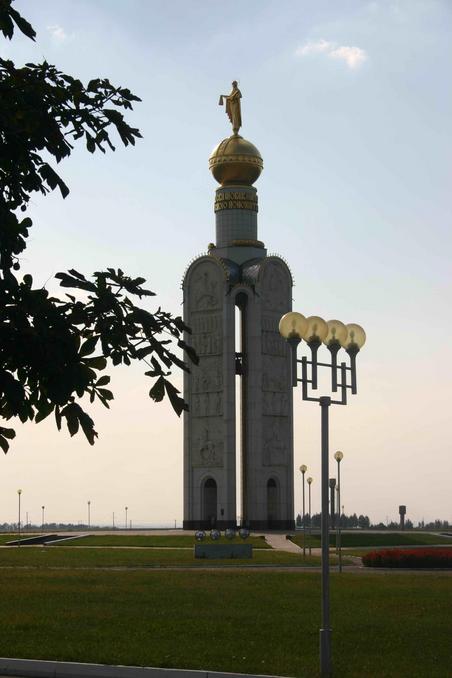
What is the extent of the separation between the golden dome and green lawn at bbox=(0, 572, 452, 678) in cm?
6021

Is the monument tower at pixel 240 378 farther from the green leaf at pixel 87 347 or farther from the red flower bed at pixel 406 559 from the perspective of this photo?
the green leaf at pixel 87 347

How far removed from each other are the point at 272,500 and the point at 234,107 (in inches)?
1195

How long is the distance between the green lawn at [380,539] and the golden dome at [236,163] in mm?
28605

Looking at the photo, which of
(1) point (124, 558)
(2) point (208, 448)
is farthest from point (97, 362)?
(2) point (208, 448)

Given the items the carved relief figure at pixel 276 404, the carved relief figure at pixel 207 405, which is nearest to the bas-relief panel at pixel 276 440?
the carved relief figure at pixel 276 404

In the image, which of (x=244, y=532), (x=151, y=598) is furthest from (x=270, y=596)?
(x=244, y=532)

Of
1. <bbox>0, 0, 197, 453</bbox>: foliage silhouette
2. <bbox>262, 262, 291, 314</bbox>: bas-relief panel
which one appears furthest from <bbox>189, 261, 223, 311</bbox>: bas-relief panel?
<bbox>0, 0, 197, 453</bbox>: foliage silhouette

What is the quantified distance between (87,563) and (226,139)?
5384 cm

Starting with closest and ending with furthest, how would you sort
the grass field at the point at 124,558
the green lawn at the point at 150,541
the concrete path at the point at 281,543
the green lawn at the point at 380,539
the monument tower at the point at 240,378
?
1. the grass field at the point at 124,558
2. the concrete path at the point at 281,543
3. the green lawn at the point at 150,541
4. the green lawn at the point at 380,539
5. the monument tower at the point at 240,378

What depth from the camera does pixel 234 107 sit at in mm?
99312

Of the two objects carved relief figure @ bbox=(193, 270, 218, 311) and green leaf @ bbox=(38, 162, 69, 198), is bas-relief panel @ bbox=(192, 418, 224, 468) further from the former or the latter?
green leaf @ bbox=(38, 162, 69, 198)

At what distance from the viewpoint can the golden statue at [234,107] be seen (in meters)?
98.8

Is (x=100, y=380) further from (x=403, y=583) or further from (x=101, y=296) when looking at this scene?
(x=403, y=583)

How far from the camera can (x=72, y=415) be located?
45.4 feet
